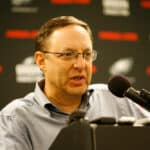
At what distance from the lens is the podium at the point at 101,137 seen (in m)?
1.18

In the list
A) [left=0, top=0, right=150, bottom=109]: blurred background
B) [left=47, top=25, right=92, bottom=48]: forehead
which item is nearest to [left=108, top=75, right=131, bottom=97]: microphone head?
[left=47, top=25, right=92, bottom=48]: forehead

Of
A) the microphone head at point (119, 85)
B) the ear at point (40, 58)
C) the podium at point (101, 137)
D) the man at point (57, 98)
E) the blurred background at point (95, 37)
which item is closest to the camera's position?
the podium at point (101, 137)

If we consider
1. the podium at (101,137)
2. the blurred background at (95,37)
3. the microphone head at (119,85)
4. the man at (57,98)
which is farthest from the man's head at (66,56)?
the blurred background at (95,37)

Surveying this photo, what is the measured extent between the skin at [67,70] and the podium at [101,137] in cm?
67

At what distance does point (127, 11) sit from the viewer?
3.53m

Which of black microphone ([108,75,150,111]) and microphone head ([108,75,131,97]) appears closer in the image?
black microphone ([108,75,150,111])

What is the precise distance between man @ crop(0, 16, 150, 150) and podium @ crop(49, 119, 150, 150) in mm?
592

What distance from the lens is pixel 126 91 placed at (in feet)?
4.77

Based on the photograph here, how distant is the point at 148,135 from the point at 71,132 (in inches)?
8.3

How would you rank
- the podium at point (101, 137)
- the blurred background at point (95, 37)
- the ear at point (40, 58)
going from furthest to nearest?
1. the blurred background at point (95, 37)
2. the ear at point (40, 58)
3. the podium at point (101, 137)

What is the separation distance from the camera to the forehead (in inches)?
76.8

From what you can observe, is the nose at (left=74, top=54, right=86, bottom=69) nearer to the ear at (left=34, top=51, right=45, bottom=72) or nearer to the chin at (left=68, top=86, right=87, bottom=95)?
the chin at (left=68, top=86, right=87, bottom=95)

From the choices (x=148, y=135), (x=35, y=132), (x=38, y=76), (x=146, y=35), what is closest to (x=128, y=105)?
(x=35, y=132)

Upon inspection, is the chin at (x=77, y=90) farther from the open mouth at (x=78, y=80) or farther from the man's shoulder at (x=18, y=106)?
the man's shoulder at (x=18, y=106)
